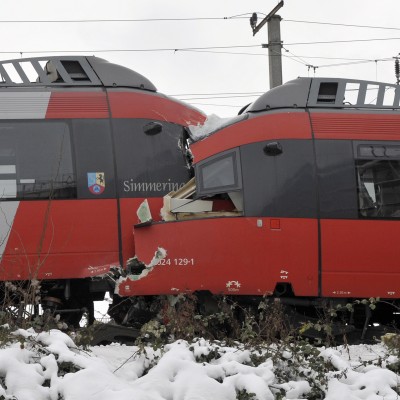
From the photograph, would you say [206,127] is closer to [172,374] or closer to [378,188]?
[378,188]

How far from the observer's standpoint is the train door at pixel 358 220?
9555 millimetres

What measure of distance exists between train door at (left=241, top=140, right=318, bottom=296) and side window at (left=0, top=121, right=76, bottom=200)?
2.28 meters

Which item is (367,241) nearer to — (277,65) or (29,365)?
(29,365)

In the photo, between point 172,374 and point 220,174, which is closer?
point 172,374

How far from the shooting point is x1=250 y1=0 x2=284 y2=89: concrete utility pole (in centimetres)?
1705

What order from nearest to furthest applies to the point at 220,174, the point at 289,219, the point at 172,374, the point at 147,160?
the point at 172,374 < the point at 289,219 < the point at 220,174 < the point at 147,160

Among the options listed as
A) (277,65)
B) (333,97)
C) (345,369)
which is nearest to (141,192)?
(333,97)

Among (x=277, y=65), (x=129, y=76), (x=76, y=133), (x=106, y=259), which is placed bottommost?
(x=106, y=259)

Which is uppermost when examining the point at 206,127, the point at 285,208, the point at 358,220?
the point at 206,127

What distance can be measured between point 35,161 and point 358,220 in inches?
159

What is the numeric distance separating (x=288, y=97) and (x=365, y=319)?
296cm

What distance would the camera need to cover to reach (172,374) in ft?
18.9

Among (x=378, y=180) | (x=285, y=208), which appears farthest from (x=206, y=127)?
(x=378, y=180)

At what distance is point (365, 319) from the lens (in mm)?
10078
